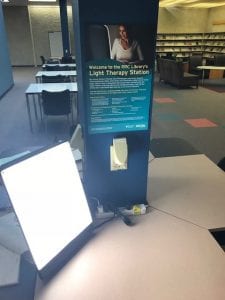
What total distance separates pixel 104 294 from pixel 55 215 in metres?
0.33

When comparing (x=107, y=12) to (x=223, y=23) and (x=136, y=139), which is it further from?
(x=223, y=23)

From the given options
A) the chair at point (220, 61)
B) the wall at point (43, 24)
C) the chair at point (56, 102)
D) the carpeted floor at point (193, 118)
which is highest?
the wall at point (43, 24)

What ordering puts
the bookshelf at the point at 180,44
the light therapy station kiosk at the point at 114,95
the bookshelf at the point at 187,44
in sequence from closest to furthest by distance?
the light therapy station kiosk at the point at 114,95, the bookshelf at the point at 187,44, the bookshelf at the point at 180,44

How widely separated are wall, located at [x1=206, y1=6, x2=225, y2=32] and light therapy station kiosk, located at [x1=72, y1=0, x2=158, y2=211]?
1198 centimetres

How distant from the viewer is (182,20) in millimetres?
11914

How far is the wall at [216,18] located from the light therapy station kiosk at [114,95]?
472 inches

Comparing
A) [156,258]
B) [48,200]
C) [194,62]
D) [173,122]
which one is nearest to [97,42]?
[48,200]

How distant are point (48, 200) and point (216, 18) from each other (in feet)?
42.9

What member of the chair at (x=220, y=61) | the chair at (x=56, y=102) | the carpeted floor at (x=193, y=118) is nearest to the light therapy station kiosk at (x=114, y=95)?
the carpeted floor at (x=193, y=118)

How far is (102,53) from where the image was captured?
1055 mm

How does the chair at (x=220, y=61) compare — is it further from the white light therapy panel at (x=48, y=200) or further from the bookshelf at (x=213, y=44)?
the white light therapy panel at (x=48, y=200)

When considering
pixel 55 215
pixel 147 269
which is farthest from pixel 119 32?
pixel 147 269

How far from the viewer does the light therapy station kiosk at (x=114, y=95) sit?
1019 mm

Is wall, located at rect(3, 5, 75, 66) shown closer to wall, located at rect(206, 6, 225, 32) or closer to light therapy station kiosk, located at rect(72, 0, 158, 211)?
wall, located at rect(206, 6, 225, 32)
